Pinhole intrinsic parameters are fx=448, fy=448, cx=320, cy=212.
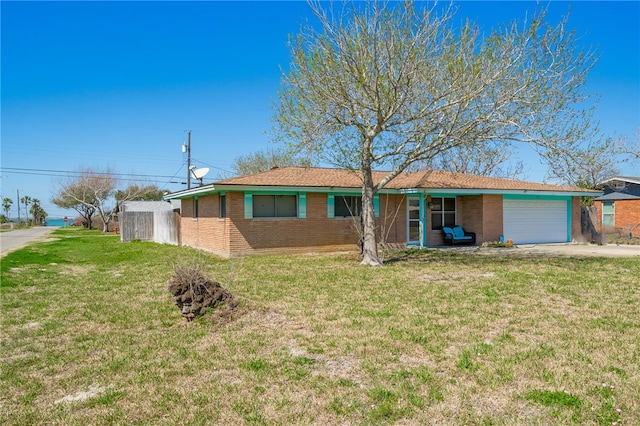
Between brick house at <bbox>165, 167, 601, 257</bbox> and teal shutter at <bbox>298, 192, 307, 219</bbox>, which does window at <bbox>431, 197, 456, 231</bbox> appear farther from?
teal shutter at <bbox>298, 192, 307, 219</bbox>

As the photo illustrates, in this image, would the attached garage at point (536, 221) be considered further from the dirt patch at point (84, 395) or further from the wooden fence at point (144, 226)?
the dirt patch at point (84, 395)

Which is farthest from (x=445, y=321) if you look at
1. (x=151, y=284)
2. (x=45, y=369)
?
(x=151, y=284)

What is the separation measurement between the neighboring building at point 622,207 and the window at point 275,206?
18871mm

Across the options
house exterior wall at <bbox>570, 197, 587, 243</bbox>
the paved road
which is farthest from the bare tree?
house exterior wall at <bbox>570, 197, 587, 243</bbox>

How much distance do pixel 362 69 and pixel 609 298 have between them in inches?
294

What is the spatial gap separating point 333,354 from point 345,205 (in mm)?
13101

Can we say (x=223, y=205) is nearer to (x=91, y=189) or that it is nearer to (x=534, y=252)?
(x=534, y=252)

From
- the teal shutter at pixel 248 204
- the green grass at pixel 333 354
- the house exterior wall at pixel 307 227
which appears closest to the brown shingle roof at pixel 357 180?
the teal shutter at pixel 248 204

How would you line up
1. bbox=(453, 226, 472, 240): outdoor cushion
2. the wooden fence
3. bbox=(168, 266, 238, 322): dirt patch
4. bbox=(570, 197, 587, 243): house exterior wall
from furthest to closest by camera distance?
the wooden fence < bbox=(570, 197, 587, 243): house exterior wall < bbox=(453, 226, 472, 240): outdoor cushion < bbox=(168, 266, 238, 322): dirt patch

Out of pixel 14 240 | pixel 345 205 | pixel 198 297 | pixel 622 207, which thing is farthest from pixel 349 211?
pixel 14 240

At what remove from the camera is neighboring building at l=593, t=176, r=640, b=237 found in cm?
2662

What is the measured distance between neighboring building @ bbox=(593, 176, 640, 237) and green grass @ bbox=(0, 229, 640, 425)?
19896mm

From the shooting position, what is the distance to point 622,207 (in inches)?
1081

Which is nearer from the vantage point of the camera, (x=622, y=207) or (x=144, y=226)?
(x=144, y=226)
